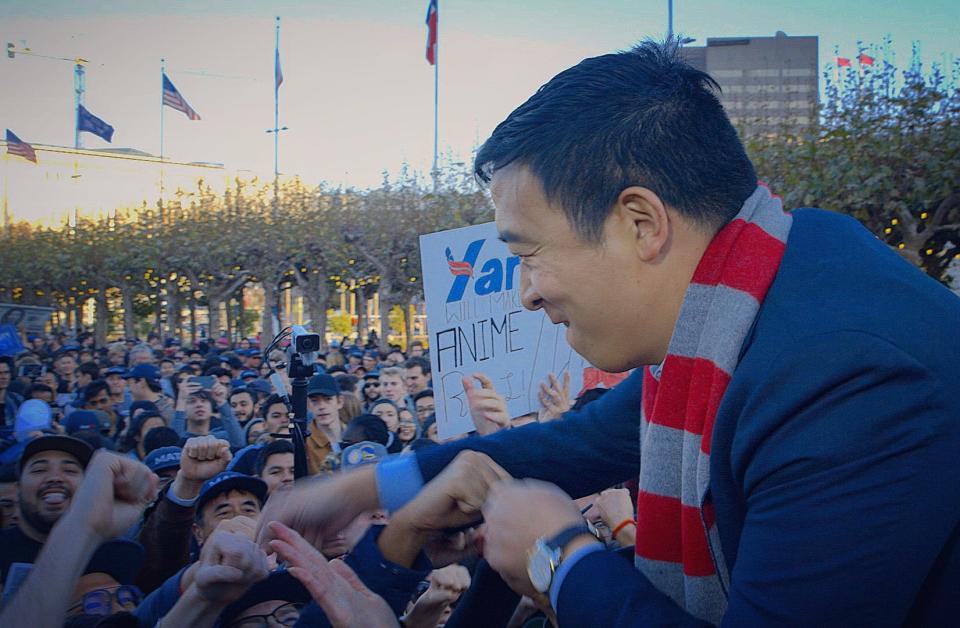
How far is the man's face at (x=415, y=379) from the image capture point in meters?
11.0

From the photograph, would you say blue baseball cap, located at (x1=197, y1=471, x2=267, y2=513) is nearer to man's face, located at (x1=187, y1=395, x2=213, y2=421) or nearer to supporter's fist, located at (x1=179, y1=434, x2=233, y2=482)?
supporter's fist, located at (x1=179, y1=434, x2=233, y2=482)

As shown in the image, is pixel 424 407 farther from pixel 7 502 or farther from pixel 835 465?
pixel 835 465

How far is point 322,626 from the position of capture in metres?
1.77

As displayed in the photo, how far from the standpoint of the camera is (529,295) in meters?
1.58

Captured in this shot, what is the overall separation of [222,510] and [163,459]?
4.97ft

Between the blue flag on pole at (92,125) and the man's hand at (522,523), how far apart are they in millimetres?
40086

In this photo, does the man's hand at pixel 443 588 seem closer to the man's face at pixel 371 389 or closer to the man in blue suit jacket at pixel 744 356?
the man in blue suit jacket at pixel 744 356

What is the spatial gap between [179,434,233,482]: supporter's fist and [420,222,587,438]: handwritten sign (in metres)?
1.23

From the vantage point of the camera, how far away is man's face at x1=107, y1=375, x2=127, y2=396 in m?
11.4

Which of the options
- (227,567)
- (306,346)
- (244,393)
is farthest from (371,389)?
(227,567)

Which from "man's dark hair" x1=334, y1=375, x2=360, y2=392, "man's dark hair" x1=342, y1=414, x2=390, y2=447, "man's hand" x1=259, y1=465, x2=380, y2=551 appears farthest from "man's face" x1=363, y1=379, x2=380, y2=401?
"man's hand" x1=259, y1=465, x2=380, y2=551

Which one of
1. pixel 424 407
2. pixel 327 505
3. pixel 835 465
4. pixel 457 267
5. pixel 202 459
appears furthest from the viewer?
pixel 424 407

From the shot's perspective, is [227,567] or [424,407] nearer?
[227,567]

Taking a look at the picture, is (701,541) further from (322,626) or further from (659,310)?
(322,626)
